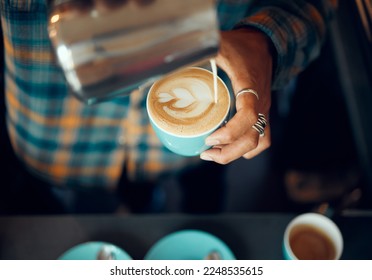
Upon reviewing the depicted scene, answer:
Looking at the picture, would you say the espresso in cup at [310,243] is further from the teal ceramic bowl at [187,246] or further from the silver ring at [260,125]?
the silver ring at [260,125]

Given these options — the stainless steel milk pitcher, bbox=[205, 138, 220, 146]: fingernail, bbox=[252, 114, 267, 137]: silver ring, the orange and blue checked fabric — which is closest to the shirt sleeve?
the orange and blue checked fabric

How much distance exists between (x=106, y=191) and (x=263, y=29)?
0.65 meters

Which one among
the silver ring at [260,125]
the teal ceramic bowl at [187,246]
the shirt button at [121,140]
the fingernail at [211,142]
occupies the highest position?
the silver ring at [260,125]

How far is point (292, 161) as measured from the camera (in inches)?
64.1

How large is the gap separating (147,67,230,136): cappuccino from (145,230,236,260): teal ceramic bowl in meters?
0.30

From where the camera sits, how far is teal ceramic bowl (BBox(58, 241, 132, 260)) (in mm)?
822

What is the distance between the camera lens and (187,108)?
688 mm

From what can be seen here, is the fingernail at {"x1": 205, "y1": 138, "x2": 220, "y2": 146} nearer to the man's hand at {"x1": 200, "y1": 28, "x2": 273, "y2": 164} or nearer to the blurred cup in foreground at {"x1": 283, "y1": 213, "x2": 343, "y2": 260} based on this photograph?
the man's hand at {"x1": 200, "y1": 28, "x2": 273, "y2": 164}

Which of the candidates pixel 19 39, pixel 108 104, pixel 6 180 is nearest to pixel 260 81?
pixel 108 104

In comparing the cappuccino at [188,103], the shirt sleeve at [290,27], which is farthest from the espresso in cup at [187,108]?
the shirt sleeve at [290,27]

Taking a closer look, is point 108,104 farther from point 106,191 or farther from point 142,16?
point 142,16

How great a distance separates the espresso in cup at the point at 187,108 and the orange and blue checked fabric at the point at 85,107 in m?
0.20

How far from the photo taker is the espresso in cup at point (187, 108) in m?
0.65

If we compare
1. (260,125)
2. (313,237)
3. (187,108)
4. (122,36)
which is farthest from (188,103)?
(313,237)
